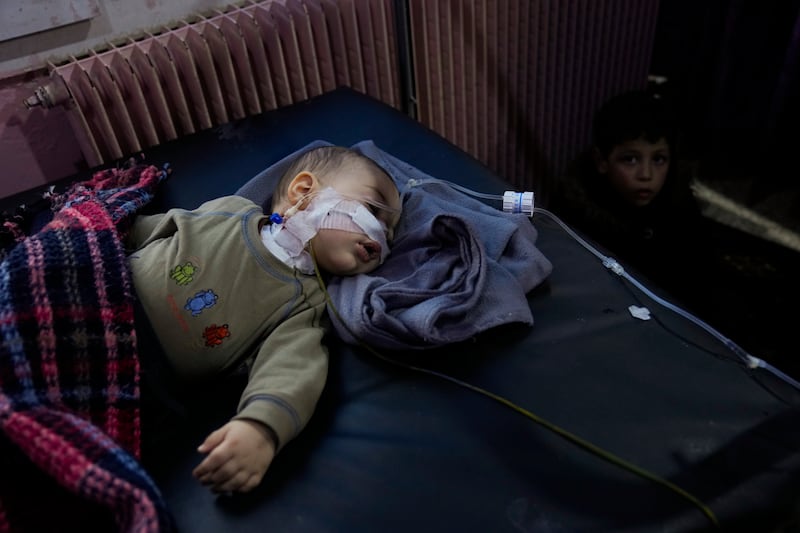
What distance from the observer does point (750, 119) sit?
265 cm

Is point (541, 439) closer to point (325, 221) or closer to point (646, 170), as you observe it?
point (325, 221)

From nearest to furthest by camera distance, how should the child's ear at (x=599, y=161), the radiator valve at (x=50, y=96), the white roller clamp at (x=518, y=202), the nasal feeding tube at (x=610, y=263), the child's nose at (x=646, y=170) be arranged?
the nasal feeding tube at (x=610, y=263), the white roller clamp at (x=518, y=202), the radiator valve at (x=50, y=96), the child's nose at (x=646, y=170), the child's ear at (x=599, y=161)

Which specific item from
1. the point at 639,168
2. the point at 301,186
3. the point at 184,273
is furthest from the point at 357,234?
the point at 639,168

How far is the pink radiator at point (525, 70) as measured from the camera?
2.04 m

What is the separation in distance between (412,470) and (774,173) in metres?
2.37

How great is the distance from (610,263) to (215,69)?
1.18 m

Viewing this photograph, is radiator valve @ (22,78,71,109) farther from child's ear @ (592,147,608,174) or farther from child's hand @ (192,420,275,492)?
child's ear @ (592,147,608,174)

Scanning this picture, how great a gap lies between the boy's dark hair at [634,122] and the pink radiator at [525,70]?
1.35 ft

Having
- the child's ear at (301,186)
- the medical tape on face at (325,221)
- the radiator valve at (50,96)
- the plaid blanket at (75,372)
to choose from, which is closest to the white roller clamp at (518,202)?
the medical tape on face at (325,221)

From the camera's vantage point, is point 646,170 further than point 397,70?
No

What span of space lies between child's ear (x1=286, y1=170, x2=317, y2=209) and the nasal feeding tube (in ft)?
0.83

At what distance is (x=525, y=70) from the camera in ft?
7.29

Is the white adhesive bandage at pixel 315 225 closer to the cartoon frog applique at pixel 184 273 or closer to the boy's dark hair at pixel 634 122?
the cartoon frog applique at pixel 184 273

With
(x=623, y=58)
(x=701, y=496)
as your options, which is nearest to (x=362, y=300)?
(x=701, y=496)
